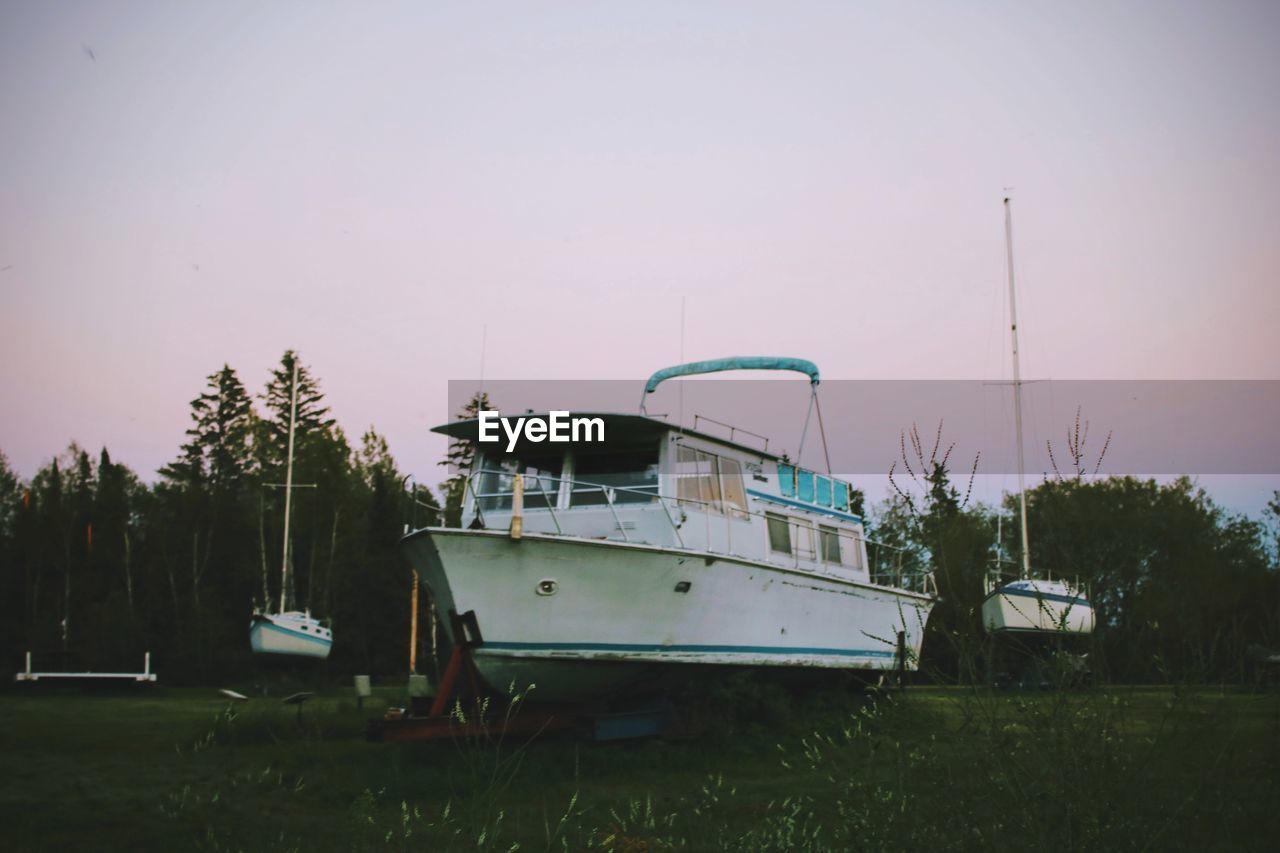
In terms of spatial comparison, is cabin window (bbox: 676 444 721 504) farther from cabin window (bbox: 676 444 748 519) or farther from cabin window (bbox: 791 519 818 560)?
cabin window (bbox: 791 519 818 560)

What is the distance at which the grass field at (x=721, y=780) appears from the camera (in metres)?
4.27

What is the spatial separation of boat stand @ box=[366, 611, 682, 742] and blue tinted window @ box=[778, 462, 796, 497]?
4674 mm

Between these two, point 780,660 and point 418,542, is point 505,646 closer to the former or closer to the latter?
point 418,542

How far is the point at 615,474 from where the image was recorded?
1462 centimetres

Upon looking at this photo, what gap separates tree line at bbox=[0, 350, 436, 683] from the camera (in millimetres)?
41781

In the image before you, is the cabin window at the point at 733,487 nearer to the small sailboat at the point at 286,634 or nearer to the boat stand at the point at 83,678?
the boat stand at the point at 83,678

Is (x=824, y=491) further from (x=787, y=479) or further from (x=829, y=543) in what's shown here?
(x=787, y=479)

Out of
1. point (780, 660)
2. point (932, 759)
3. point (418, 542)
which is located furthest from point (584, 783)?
point (932, 759)

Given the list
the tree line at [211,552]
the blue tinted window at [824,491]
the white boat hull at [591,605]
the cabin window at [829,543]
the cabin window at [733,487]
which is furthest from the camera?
the tree line at [211,552]

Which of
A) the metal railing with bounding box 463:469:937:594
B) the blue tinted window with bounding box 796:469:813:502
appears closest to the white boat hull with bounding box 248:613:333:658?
the metal railing with bounding box 463:469:937:594

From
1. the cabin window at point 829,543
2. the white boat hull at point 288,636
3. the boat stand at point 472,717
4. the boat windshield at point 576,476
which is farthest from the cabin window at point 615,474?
the white boat hull at point 288,636

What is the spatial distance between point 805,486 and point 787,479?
0.55 m

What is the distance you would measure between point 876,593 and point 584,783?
7992 mm

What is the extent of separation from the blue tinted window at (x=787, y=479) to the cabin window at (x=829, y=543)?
0.93m
